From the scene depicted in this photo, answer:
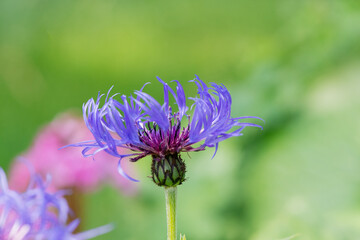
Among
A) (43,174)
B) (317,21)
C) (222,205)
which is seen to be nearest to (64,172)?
(43,174)

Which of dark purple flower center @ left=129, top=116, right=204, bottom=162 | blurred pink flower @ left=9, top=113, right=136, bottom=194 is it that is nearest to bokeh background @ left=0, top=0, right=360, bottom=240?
blurred pink flower @ left=9, top=113, right=136, bottom=194

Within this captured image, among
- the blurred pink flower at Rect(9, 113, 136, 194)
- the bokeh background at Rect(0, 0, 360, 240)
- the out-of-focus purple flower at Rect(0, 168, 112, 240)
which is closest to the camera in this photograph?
the out-of-focus purple flower at Rect(0, 168, 112, 240)

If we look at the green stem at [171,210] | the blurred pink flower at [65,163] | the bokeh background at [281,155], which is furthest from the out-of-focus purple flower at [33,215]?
the bokeh background at [281,155]

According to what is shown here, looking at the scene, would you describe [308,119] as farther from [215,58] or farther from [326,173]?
[215,58]

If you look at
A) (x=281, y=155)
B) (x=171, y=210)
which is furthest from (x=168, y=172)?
(x=281, y=155)

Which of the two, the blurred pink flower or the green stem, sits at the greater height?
the blurred pink flower

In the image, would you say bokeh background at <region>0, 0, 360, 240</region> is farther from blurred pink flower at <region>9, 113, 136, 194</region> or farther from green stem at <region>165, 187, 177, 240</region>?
green stem at <region>165, 187, 177, 240</region>
